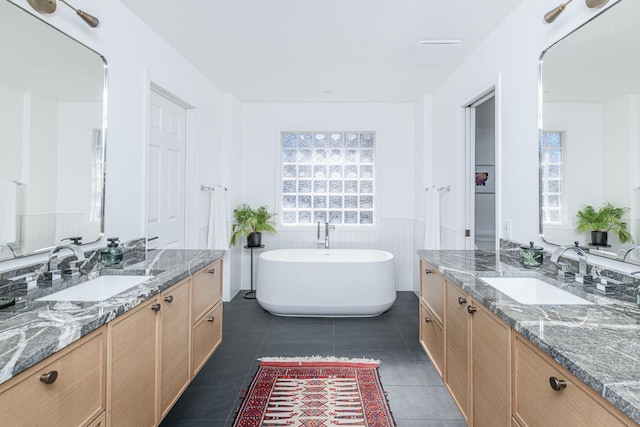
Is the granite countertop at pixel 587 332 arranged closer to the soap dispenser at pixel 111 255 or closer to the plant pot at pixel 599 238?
the plant pot at pixel 599 238

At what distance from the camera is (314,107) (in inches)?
174

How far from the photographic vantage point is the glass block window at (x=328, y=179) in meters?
4.54

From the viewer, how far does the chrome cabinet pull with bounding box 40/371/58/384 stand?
91 cm

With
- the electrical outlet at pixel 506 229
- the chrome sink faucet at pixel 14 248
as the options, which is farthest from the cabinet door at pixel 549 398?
the chrome sink faucet at pixel 14 248

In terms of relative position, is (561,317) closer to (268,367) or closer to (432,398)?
(432,398)

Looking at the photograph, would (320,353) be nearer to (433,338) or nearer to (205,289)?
(433,338)

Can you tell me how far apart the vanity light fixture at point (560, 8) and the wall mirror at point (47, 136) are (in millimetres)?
2462

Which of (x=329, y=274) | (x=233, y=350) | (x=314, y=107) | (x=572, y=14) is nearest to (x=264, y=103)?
(x=314, y=107)

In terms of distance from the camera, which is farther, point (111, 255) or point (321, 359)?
point (321, 359)

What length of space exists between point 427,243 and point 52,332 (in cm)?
320

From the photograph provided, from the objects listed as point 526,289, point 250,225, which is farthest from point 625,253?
point 250,225

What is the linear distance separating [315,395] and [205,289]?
952 mm

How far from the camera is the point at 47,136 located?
1601mm

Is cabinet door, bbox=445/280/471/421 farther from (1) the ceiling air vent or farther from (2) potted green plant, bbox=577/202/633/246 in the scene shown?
(1) the ceiling air vent
